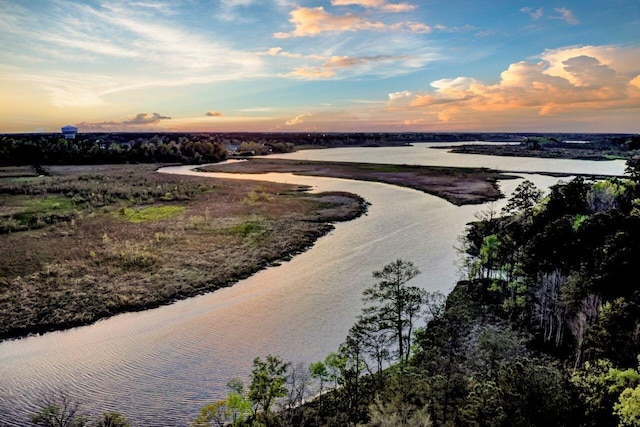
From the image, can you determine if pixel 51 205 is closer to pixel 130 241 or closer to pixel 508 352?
pixel 130 241

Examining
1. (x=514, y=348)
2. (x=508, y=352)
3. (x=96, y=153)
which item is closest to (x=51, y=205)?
(x=514, y=348)

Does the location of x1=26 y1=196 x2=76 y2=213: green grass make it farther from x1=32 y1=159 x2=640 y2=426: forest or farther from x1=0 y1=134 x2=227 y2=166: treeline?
x1=0 y1=134 x2=227 y2=166: treeline

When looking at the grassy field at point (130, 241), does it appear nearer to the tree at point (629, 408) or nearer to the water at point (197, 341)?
the water at point (197, 341)

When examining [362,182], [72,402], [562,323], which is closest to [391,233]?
[562,323]

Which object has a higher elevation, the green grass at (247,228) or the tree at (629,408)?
the tree at (629,408)

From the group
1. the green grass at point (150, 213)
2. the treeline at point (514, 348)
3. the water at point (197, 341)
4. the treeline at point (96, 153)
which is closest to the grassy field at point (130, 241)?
the green grass at point (150, 213)

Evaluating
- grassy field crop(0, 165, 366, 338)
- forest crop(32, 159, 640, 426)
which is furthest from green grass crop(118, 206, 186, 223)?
forest crop(32, 159, 640, 426)
